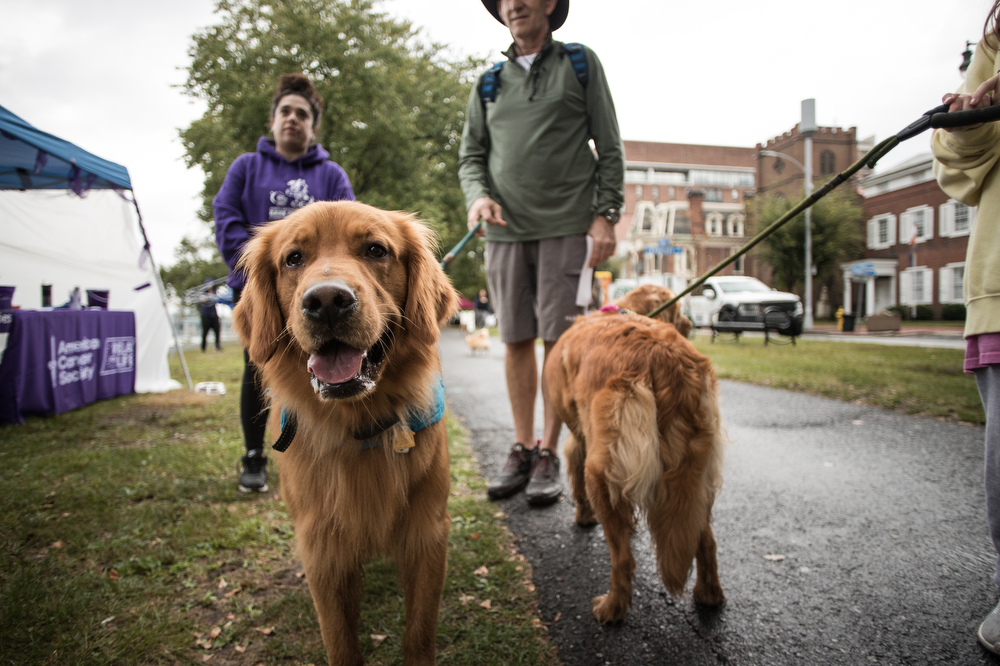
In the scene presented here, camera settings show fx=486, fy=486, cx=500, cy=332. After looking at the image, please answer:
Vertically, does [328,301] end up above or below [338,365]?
above

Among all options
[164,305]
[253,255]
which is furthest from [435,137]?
[253,255]

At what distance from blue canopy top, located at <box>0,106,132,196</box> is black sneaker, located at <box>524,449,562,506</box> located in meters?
4.77

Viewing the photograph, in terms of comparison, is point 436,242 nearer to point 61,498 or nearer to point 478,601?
point 478,601

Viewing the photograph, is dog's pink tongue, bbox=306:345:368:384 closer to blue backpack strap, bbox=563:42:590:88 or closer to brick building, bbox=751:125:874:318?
blue backpack strap, bbox=563:42:590:88

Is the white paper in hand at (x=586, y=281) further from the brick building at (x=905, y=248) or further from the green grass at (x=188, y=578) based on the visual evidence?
the brick building at (x=905, y=248)

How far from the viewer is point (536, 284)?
3211 millimetres

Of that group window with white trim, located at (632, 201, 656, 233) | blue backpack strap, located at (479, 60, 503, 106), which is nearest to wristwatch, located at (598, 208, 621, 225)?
blue backpack strap, located at (479, 60, 503, 106)

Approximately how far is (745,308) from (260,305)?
15858 mm

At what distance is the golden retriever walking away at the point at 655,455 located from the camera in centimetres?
173

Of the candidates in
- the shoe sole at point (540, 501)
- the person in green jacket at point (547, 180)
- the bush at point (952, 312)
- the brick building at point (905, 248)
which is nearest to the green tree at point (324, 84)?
the person in green jacket at point (547, 180)

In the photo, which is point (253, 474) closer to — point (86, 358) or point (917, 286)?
point (86, 358)

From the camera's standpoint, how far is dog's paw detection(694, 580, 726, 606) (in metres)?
1.85

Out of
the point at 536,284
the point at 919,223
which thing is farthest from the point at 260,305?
the point at 919,223

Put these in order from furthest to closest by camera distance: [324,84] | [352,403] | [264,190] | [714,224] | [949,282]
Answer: [714,224] → [949,282] → [324,84] → [264,190] → [352,403]
